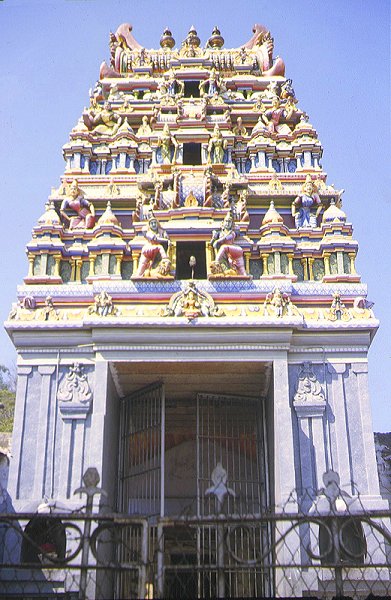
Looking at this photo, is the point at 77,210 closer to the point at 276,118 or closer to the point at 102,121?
the point at 102,121

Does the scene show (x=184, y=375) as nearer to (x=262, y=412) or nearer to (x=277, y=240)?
(x=262, y=412)

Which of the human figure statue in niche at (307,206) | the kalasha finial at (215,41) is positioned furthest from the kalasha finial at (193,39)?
the human figure statue in niche at (307,206)

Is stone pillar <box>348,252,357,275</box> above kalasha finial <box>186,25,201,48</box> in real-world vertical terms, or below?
below

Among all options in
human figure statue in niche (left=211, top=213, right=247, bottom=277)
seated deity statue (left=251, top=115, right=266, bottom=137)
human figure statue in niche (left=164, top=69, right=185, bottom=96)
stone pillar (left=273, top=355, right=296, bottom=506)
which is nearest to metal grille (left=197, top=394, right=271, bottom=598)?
stone pillar (left=273, top=355, right=296, bottom=506)

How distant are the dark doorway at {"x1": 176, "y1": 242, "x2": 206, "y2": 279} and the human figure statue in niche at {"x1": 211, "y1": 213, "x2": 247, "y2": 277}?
35.6 inches

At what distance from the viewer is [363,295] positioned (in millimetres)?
15672

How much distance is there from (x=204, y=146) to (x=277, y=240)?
4061 mm

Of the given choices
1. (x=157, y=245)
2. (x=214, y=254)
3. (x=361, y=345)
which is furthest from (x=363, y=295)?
(x=157, y=245)

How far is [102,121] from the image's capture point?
66.5 feet

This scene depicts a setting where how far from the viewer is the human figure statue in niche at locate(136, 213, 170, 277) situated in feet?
52.1

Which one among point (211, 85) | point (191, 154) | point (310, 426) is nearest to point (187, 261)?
point (191, 154)

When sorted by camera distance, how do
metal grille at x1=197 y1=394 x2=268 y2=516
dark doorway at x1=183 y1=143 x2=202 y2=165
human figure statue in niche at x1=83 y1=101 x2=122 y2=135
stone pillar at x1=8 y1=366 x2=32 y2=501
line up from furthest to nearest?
human figure statue in niche at x1=83 y1=101 x2=122 y2=135, dark doorway at x1=183 y1=143 x2=202 y2=165, metal grille at x1=197 y1=394 x2=268 y2=516, stone pillar at x1=8 y1=366 x2=32 y2=501

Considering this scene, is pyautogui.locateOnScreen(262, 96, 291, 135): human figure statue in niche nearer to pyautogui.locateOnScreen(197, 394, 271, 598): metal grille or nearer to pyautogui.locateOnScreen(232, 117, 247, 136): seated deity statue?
pyautogui.locateOnScreen(232, 117, 247, 136): seated deity statue

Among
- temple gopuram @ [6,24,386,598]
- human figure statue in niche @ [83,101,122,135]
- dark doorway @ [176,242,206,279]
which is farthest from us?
human figure statue in niche @ [83,101,122,135]
